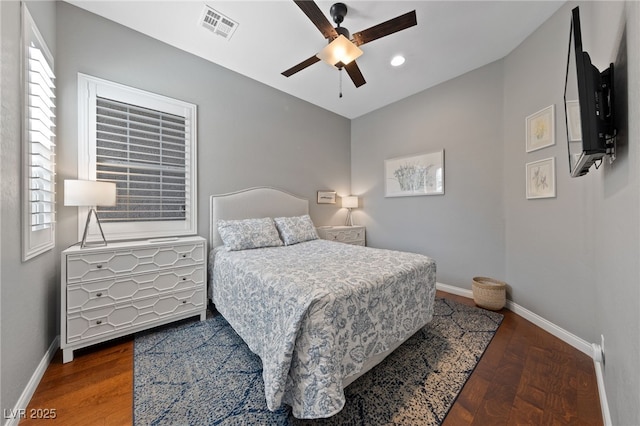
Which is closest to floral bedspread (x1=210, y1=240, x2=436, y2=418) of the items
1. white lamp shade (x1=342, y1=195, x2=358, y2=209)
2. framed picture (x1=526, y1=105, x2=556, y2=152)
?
framed picture (x1=526, y1=105, x2=556, y2=152)

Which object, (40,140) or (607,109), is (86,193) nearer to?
(40,140)

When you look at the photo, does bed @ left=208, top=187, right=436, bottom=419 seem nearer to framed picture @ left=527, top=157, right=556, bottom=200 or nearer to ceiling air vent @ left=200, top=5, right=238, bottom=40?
framed picture @ left=527, top=157, right=556, bottom=200

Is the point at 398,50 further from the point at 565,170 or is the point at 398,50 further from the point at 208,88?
the point at 208,88

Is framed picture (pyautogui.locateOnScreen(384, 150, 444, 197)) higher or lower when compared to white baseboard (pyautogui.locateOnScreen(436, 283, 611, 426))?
higher

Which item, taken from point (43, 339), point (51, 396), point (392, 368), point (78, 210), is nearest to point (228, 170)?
point (78, 210)

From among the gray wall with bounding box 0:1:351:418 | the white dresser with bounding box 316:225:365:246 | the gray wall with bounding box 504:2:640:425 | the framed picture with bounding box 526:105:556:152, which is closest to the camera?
the gray wall with bounding box 504:2:640:425

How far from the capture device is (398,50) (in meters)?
2.58

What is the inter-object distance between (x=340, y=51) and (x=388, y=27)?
40 centimetres

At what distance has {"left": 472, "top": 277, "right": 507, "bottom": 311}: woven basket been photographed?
2.54 meters

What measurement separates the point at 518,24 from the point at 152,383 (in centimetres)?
433

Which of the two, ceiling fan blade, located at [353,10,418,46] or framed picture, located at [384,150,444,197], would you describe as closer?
ceiling fan blade, located at [353,10,418,46]

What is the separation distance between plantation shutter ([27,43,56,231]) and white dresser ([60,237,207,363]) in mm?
363

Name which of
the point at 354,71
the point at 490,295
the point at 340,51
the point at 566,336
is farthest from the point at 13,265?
the point at 566,336

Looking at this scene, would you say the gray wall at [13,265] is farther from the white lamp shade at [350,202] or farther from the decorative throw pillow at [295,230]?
the white lamp shade at [350,202]
